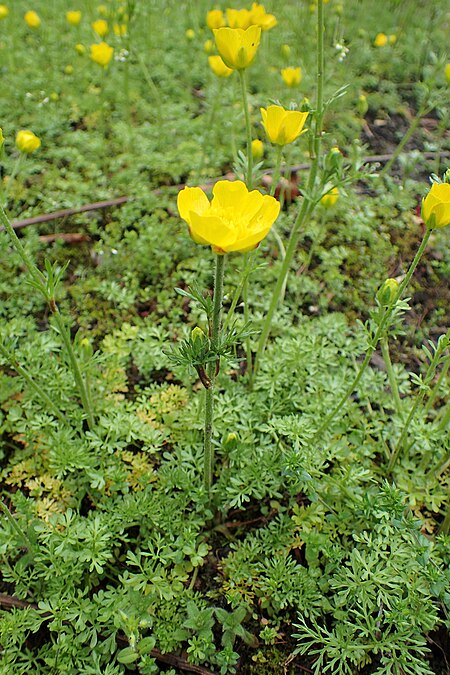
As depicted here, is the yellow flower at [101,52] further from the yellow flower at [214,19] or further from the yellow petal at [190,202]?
the yellow petal at [190,202]

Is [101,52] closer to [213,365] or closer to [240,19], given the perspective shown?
[240,19]

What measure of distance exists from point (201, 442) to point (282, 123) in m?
1.15

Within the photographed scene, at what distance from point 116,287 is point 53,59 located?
2653mm

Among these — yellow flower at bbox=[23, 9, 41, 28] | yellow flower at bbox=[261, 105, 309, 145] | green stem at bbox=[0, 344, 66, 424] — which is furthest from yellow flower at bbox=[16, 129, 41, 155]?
yellow flower at bbox=[23, 9, 41, 28]

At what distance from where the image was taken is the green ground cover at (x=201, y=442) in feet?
5.13

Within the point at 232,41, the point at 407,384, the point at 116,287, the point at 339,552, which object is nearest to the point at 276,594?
the point at 339,552

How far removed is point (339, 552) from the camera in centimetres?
164

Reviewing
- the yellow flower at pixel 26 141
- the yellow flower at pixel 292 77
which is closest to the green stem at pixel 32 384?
the yellow flower at pixel 26 141

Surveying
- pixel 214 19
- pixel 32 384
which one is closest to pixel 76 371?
pixel 32 384

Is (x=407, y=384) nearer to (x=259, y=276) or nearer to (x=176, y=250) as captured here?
(x=259, y=276)

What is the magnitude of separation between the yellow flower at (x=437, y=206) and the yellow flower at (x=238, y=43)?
74 cm

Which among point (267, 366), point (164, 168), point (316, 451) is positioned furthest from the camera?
point (164, 168)

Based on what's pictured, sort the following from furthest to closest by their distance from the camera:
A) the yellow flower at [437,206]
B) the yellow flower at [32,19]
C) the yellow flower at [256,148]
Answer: the yellow flower at [32,19], the yellow flower at [256,148], the yellow flower at [437,206]

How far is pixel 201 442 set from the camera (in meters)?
1.97
